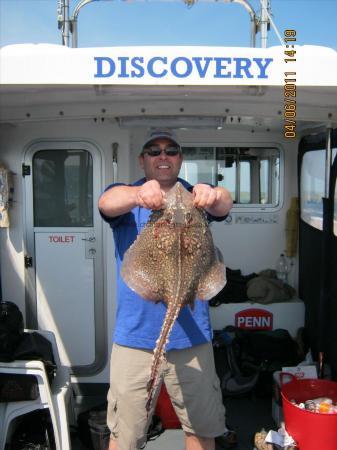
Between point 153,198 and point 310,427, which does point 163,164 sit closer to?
point 153,198

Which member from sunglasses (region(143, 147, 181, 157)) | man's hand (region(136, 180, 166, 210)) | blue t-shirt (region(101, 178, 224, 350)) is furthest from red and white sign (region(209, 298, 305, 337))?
man's hand (region(136, 180, 166, 210))

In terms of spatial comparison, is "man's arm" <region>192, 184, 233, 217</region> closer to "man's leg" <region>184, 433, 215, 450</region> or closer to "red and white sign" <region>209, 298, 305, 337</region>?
"man's leg" <region>184, 433, 215, 450</region>

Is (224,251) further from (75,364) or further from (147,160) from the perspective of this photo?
(147,160)

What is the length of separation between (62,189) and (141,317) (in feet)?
8.28

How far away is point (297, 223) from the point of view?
19.7 ft

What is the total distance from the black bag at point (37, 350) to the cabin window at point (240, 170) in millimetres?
3369

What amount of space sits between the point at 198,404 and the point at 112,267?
2196 millimetres

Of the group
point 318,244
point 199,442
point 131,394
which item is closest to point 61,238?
point 131,394

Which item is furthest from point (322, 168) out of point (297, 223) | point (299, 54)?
point (299, 54)

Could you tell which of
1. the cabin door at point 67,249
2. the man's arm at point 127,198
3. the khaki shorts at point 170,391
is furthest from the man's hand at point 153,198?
the cabin door at point 67,249

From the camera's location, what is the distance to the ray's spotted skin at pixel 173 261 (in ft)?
6.62

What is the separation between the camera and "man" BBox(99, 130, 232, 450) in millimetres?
2703

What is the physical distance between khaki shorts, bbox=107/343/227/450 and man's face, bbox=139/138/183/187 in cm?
115
